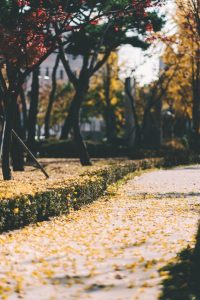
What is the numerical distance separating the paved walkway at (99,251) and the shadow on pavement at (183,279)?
126 millimetres

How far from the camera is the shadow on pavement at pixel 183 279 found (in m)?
6.33

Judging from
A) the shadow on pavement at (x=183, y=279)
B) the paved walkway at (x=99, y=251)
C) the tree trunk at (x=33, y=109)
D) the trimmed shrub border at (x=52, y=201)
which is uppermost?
the tree trunk at (x=33, y=109)

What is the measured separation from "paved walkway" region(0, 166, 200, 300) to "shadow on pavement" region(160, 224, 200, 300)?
13 centimetres

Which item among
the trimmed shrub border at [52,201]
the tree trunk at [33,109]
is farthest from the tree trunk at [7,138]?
the tree trunk at [33,109]

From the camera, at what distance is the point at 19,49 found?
687 inches

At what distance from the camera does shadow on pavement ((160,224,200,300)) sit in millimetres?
6328

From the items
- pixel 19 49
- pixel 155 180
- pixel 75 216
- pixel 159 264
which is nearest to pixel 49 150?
pixel 155 180

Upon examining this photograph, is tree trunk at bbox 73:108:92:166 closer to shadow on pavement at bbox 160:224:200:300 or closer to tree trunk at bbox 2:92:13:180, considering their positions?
tree trunk at bbox 2:92:13:180

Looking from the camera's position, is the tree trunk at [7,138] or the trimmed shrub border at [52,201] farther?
the tree trunk at [7,138]

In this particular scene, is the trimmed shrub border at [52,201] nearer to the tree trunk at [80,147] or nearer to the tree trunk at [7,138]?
the tree trunk at [7,138]

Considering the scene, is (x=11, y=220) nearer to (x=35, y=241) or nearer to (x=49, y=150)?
(x=35, y=241)

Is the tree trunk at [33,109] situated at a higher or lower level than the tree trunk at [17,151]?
higher

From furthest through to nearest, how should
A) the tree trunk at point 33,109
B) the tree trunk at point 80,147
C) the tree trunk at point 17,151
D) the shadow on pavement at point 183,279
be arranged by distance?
the tree trunk at point 33,109, the tree trunk at point 80,147, the tree trunk at point 17,151, the shadow on pavement at point 183,279

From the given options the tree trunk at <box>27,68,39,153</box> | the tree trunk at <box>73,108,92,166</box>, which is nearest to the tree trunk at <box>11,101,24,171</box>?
the tree trunk at <box>73,108,92,166</box>
